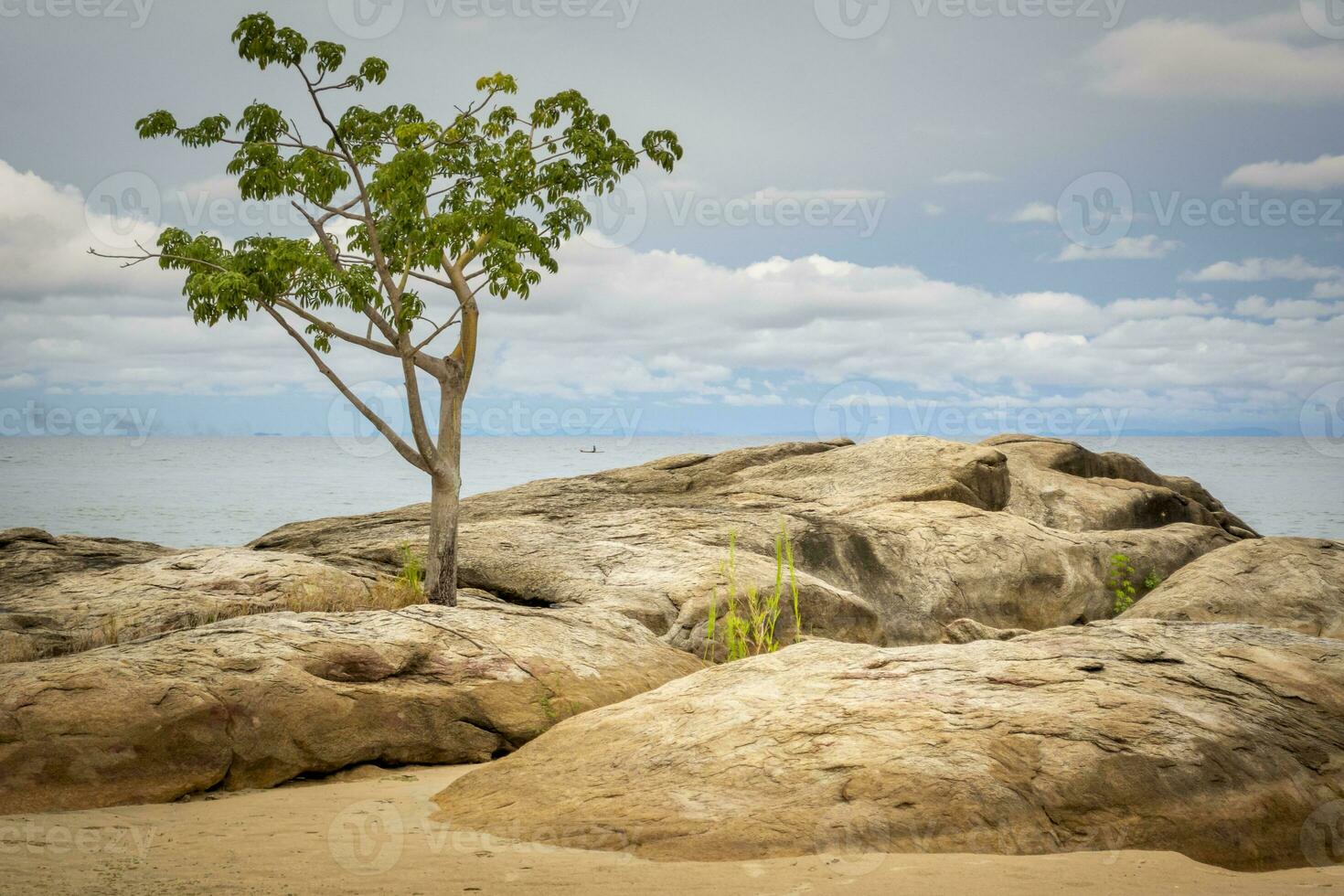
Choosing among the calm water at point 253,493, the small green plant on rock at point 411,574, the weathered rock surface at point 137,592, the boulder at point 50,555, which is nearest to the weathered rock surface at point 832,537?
the small green plant on rock at point 411,574

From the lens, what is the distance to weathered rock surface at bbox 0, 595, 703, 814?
6.65 m

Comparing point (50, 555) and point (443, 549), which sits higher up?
point (443, 549)

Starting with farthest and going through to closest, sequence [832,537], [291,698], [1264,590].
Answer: [832,537] < [1264,590] < [291,698]

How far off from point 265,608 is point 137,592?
4.74 ft

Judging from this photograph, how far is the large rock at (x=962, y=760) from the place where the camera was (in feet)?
18.1

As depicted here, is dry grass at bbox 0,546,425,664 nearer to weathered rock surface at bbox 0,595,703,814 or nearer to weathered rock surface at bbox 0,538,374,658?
weathered rock surface at bbox 0,538,374,658

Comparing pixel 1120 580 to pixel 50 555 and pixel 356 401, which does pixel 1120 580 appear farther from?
pixel 50 555

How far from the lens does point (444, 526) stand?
11.9 metres

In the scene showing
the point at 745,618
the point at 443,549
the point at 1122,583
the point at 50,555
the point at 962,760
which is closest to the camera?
the point at 962,760

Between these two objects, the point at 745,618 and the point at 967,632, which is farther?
the point at 745,618

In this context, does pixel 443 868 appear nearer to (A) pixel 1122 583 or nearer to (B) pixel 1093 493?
(A) pixel 1122 583

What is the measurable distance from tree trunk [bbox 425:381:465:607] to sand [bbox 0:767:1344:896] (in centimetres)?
564

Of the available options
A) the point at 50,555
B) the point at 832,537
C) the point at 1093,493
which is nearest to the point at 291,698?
the point at 50,555

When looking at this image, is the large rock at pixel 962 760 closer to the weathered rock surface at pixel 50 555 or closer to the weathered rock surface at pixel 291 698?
the weathered rock surface at pixel 291 698
